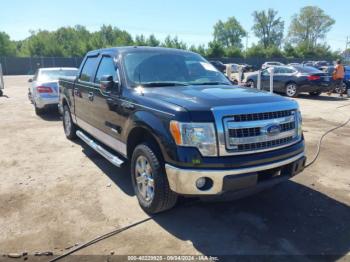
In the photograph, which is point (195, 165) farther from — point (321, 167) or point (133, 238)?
point (321, 167)

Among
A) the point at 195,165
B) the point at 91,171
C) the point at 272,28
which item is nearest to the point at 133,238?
the point at 195,165

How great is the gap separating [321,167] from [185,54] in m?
2.96

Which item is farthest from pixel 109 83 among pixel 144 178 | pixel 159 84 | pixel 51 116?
pixel 51 116

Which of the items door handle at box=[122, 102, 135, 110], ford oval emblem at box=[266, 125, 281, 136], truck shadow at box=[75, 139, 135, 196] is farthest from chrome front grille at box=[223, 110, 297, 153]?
truck shadow at box=[75, 139, 135, 196]

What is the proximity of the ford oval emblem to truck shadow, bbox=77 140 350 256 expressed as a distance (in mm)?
1029

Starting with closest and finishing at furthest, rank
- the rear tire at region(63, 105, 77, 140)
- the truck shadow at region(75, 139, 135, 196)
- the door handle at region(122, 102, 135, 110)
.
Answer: the door handle at region(122, 102, 135, 110)
the truck shadow at region(75, 139, 135, 196)
the rear tire at region(63, 105, 77, 140)

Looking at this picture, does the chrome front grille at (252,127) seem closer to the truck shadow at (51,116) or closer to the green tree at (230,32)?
the truck shadow at (51,116)

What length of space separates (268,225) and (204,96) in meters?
1.60

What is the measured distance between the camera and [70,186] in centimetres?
492

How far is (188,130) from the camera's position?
3279 mm

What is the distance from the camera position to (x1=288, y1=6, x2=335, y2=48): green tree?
334ft

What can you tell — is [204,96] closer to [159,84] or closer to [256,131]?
[256,131]

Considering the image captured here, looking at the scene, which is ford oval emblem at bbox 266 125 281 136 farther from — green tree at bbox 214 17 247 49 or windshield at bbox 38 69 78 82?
green tree at bbox 214 17 247 49

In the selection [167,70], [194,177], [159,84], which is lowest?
[194,177]
